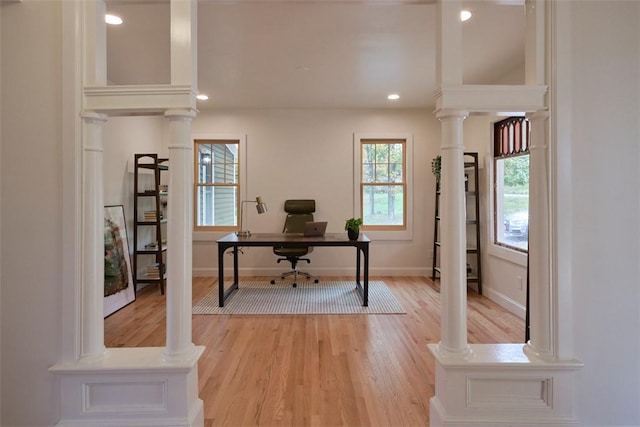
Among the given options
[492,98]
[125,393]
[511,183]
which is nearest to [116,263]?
[125,393]

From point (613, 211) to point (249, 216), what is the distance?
4.46m

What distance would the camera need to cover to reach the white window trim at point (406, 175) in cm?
534

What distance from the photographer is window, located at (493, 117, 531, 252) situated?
12.0 ft

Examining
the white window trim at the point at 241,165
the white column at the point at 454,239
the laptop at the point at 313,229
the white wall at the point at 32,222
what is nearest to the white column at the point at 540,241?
the white column at the point at 454,239

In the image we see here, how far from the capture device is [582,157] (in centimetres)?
169

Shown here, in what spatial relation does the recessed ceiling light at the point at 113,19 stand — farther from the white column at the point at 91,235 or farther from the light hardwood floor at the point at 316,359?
the light hardwood floor at the point at 316,359

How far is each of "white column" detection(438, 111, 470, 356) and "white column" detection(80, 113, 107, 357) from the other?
1.69 metres

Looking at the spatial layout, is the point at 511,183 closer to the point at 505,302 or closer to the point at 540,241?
the point at 505,302

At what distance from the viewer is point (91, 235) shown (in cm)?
169

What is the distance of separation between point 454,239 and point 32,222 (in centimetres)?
203

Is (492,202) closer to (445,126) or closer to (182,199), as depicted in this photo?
(445,126)

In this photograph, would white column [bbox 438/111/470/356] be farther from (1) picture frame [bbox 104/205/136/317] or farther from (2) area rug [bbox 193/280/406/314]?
(1) picture frame [bbox 104/205/136/317]

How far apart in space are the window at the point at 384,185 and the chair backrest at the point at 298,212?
83 cm

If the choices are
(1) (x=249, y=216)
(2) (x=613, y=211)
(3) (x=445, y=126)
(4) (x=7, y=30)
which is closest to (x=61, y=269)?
(4) (x=7, y=30)
